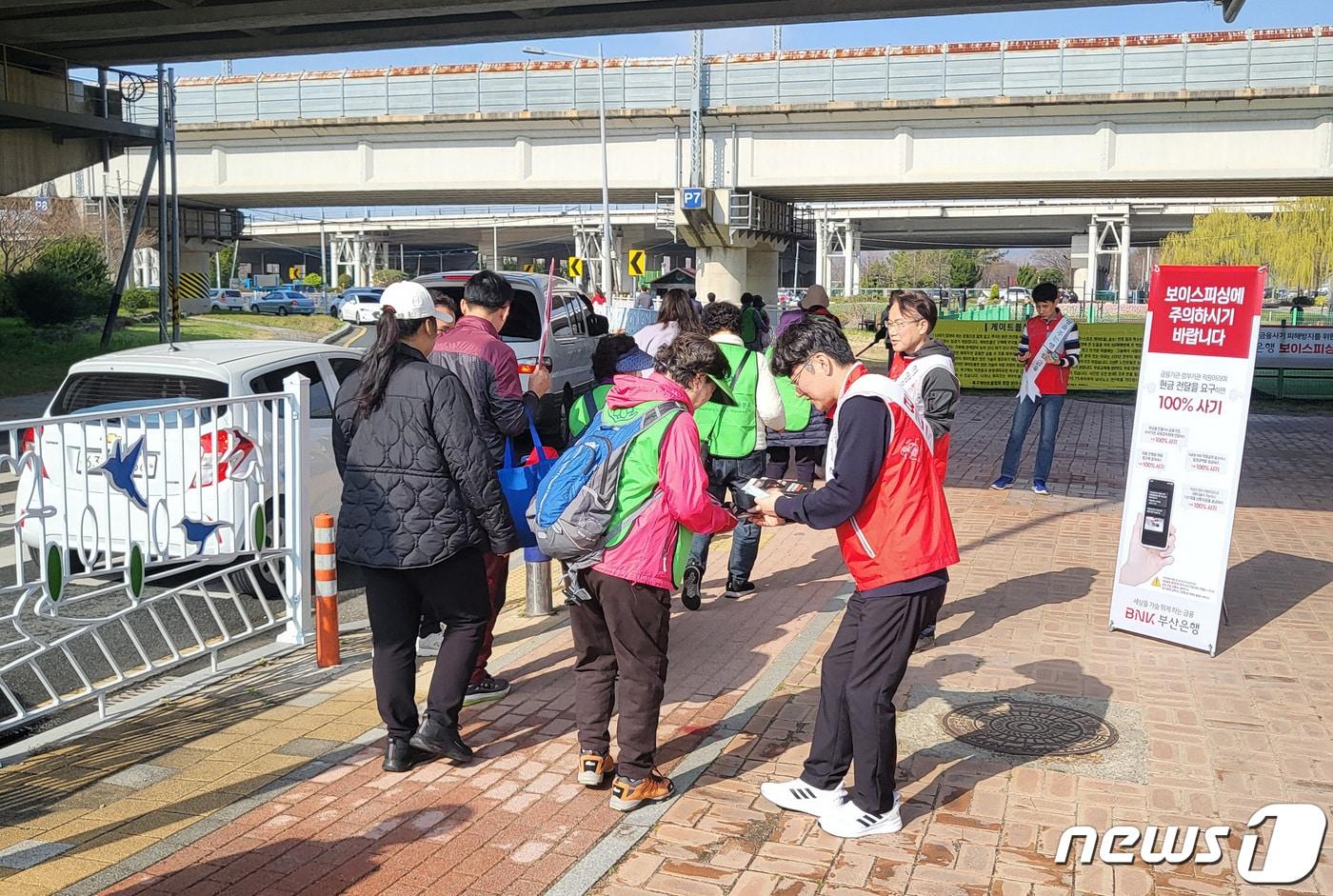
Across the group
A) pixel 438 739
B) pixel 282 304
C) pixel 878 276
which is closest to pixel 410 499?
pixel 438 739

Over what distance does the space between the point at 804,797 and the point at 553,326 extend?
10952 millimetres

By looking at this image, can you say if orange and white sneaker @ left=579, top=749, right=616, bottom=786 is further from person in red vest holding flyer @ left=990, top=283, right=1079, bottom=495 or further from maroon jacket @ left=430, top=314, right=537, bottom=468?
person in red vest holding flyer @ left=990, top=283, right=1079, bottom=495

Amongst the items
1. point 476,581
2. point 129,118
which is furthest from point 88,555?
point 129,118

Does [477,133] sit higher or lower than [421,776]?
higher

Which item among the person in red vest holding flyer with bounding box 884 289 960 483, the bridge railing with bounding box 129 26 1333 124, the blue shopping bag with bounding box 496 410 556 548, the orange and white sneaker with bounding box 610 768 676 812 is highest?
the bridge railing with bounding box 129 26 1333 124

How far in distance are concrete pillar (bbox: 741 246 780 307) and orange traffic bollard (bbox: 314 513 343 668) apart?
104 ft

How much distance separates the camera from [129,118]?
2188 cm

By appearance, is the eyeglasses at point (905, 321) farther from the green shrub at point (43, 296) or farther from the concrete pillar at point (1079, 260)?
the concrete pillar at point (1079, 260)

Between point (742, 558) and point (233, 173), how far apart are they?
3272 cm

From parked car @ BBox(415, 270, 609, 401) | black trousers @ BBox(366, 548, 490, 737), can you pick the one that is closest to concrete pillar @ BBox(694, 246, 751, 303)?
parked car @ BBox(415, 270, 609, 401)

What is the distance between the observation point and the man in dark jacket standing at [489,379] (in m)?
5.66

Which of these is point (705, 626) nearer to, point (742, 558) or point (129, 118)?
point (742, 558)

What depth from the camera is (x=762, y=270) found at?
38844 millimetres

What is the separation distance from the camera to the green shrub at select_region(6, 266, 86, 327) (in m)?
27.5
